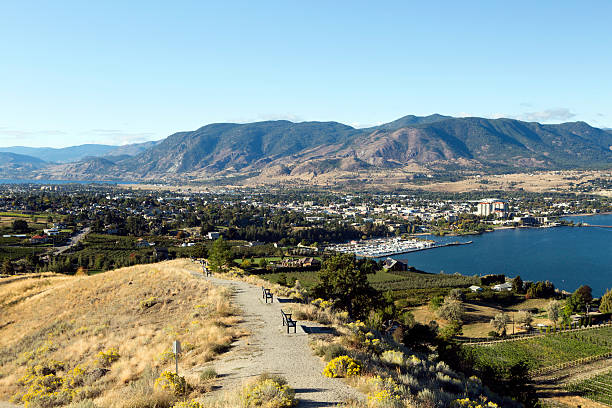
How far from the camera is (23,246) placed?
255ft

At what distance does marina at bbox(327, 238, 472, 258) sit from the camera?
11075 centimetres

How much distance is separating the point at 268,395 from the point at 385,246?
369 ft

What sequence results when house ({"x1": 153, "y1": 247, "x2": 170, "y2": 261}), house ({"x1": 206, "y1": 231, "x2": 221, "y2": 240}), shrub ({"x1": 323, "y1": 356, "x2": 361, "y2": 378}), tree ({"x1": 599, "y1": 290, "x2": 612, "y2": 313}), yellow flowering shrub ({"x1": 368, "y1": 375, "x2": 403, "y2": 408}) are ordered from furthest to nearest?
house ({"x1": 206, "y1": 231, "x2": 221, "y2": 240})
house ({"x1": 153, "y1": 247, "x2": 170, "y2": 261})
tree ({"x1": 599, "y1": 290, "x2": 612, "y2": 313})
shrub ({"x1": 323, "y1": 356, "x2": 361, "y2": 378})
yellow flowering shrub ({"x1": 368, "y1": 375, "x2": 403, "y2": 408})

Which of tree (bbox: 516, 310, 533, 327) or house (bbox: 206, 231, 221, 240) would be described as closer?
tree (bbox: 516, 310, 533, 327)

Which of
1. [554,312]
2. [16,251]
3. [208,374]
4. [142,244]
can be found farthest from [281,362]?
[142,244]

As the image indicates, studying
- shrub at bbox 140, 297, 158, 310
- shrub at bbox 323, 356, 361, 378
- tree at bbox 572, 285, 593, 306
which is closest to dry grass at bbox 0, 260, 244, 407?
shrub at bbox 140, 297, 158, 310

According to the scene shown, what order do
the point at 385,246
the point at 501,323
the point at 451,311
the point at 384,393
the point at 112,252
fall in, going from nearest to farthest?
the point at 384,393 → the point at 501,323 → the point at 451,311 → the point at 112,252 → the point at 385,246

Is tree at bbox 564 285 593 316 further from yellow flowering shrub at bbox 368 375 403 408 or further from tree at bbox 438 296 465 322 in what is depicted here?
yellow flowering shrub at bbox 368 375 403 408

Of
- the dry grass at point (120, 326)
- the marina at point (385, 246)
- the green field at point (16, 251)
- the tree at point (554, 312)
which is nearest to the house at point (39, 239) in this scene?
the green field at point (16, 251)

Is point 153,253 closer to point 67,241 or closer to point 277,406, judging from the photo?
point 67,241

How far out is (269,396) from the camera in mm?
9195

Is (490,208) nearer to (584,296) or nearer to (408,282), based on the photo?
(408,282)

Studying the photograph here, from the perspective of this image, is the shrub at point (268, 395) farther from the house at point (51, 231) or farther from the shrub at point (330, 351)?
the house at point (51, 231)

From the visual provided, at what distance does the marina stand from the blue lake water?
3355 mm
